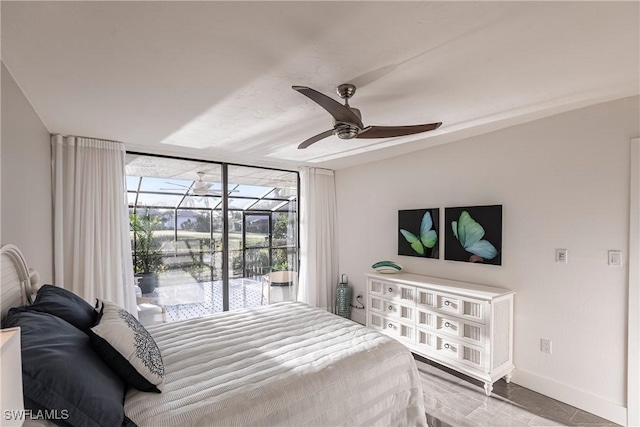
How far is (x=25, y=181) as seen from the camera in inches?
81.4

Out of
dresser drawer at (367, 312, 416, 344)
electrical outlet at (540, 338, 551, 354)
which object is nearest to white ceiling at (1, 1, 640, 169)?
electrical outlet at (540, 338, 551, 354)

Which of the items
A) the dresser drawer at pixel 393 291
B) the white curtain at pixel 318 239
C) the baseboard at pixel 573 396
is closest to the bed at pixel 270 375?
the dresser drawer at pixel 393 291

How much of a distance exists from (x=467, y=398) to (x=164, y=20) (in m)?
3.44

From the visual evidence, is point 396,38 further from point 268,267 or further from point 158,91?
point 268,267

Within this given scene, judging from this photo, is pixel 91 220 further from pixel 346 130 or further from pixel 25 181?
pixel 346 130

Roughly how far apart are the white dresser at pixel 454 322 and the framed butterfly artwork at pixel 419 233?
362 mm

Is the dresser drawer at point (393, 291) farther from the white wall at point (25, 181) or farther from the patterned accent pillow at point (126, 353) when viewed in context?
the white wall at point (25, 181)

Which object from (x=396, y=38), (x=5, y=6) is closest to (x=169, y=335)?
(x=5, y=6)

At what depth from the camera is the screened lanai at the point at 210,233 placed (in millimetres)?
3922

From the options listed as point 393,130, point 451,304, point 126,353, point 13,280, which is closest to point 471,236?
point 451,304

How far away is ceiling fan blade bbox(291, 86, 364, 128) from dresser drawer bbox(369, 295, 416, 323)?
7.51ft

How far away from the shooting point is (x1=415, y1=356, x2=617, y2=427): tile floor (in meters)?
2.36

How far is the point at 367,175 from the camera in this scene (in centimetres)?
464

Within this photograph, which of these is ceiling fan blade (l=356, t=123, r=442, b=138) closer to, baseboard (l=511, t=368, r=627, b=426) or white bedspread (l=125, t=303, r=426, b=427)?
white bedspread (l=125, t=303, r=426, b=427)
